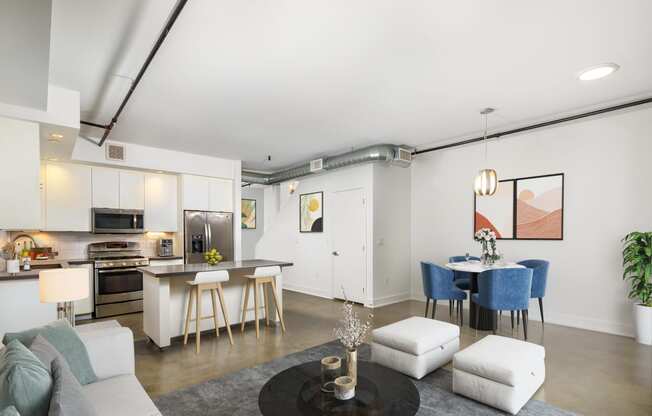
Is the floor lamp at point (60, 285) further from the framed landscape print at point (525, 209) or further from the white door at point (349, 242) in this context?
the framed landscape print at point (525, 209)

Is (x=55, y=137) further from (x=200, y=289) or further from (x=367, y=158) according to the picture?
(x=367, y=158)

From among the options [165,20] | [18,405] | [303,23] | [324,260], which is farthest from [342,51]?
[324,260]

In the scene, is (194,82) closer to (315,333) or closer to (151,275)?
(151,275)

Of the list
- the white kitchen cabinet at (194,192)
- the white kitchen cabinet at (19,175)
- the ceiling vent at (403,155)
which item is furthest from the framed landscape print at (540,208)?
the white kitchen cabinet at (19,175)

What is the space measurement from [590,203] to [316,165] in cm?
437

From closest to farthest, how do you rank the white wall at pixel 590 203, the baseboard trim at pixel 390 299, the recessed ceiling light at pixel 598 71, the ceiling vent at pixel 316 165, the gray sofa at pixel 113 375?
1. the gray sofa at pixel 113 375
2. the recessed ceiling light at pixel 598 71
3. the white wall at pixel 590 203
4. the baseboard trim at pixel 390 299
5. the ceiling vent at pixel 316 165

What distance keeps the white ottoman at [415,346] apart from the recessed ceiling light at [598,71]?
2815 mm

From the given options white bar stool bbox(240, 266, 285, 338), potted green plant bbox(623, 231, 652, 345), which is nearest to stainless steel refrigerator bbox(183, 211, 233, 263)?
white bar stool bbox(240, 266, 285, 338)

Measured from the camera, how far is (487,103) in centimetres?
414

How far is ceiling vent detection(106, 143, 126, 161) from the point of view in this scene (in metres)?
5.51

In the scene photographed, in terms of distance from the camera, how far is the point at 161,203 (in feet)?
20.7

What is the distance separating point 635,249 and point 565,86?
2.13 m

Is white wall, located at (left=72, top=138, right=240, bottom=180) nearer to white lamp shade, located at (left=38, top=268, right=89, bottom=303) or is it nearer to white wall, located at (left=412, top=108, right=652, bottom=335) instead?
white lamp shade, located at (left=38, top=268, right=89, bottom=303)

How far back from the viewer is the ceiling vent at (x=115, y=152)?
5508 mm
